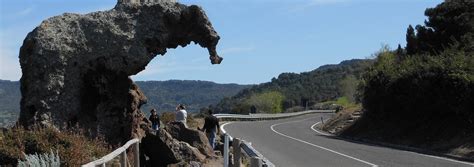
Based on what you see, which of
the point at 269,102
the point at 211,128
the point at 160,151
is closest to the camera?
the point at 160,151

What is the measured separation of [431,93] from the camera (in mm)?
28125

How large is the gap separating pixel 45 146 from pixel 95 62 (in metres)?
6.58

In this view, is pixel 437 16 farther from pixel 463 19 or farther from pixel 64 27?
pixel 64 27

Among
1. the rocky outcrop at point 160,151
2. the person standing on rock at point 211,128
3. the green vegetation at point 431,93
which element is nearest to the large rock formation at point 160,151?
the rocky outcrop at point 160,151

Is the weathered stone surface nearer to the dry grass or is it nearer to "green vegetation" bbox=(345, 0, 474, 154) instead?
the dry grass

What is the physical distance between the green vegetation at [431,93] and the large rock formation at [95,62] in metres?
11.3

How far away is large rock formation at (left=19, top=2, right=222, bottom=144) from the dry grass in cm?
411

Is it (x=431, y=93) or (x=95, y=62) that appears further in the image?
(x=431, y=93)

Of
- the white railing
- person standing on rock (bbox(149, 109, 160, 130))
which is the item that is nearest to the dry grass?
the white railing

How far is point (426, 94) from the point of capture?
28547mm

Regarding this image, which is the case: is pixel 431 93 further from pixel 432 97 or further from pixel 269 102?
pixel 269 102

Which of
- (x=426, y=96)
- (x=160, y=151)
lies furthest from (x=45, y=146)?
(x=426, y=96)

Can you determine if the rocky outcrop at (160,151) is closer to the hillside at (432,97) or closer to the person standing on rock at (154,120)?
the person standing on rock at (154,120)

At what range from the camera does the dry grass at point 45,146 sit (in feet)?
39.7
